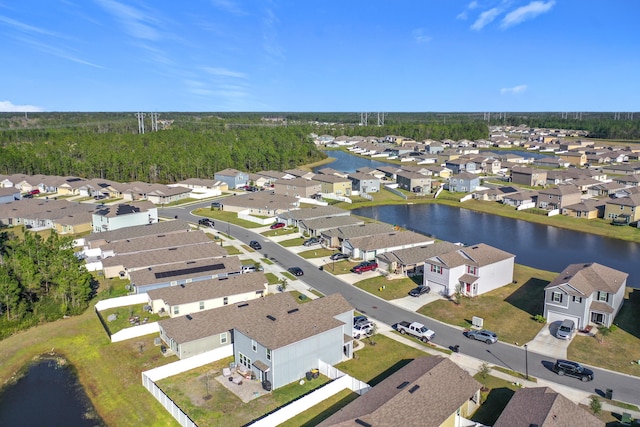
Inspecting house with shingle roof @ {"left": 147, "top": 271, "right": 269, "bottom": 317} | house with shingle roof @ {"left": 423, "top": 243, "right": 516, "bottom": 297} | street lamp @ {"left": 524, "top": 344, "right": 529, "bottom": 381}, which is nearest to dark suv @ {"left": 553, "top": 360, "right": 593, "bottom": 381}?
street lamp @ {"left": 524, "top": 344, "right": 529, "bottom": 381}

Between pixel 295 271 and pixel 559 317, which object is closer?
pixel 559 317

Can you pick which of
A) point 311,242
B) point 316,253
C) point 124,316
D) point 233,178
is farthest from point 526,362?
point 233,178

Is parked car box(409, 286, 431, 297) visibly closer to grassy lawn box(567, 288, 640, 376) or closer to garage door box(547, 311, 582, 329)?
garage door box(547, 311, 582, 329)

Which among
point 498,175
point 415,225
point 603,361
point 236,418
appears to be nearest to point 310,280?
point 236,418

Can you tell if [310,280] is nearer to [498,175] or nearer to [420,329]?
[420,329]

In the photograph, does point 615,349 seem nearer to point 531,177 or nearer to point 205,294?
point 205,294

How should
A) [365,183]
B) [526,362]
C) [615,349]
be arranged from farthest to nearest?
[365,183] < [615,349] < [526,362]
